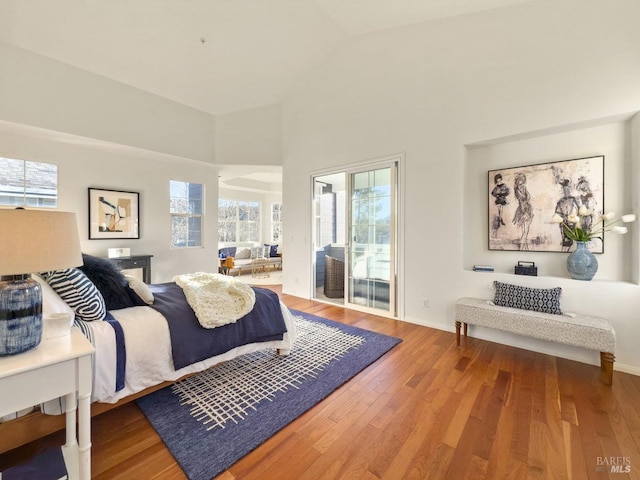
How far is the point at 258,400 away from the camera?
1.92m

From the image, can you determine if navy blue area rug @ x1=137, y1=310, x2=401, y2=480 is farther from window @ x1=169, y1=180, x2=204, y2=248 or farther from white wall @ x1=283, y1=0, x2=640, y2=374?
window @ x1=169, y1=180, x2=204, y2=248

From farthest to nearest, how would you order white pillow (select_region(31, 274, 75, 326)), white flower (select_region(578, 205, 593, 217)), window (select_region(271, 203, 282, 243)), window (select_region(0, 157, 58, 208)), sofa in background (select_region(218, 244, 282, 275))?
1. window (select_region(271, 203, 282, 243))
2. sofa in background (select_region(218, 244, 282, 275))
3. window (select_region(0, 157, 58, 208))
4. white flower (select_region(578, 205, 593, 217))
5. white pillow (select_region(31, 274, 75, 326))

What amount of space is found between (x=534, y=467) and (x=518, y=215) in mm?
2390

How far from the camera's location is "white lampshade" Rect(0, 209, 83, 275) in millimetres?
1028

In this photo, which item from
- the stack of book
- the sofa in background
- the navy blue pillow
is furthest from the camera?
the sofa in background

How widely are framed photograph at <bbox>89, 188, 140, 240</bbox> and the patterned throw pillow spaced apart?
541 cm

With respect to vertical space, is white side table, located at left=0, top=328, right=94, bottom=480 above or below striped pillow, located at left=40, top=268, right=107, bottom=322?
below

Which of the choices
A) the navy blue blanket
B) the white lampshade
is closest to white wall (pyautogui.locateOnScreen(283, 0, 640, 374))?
the navy blue blanket

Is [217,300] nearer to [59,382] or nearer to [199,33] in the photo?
[59,382]

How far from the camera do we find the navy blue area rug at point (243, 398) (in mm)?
Result: 1510

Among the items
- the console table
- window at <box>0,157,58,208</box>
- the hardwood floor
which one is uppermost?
window at <box>0,157,58,208</box>

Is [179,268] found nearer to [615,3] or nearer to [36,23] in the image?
[36,23]

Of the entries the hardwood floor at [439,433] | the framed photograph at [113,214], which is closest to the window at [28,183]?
the framed photograph at [113,214]

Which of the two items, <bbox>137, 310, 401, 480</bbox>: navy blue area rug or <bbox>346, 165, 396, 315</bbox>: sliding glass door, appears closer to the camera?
<bbox>137, 310, 401, 480</bbox>: navy blue area rug
